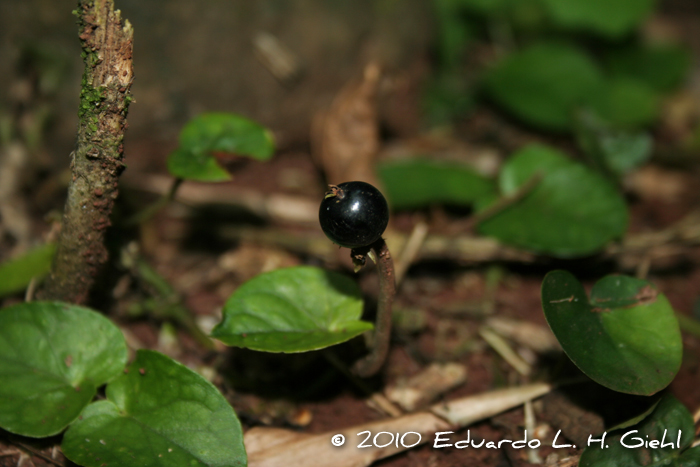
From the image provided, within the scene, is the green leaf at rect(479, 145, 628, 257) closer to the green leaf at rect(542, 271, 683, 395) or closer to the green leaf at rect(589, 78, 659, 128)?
the green leaf at rect(542, 271, 683, 395)

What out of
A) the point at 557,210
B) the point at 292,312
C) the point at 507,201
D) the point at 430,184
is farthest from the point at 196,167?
the point at 557,210

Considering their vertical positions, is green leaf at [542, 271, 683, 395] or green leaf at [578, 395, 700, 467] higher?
green leaf at [542, 271, 683, 395]

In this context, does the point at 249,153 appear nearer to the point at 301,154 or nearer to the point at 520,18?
the point at 301,154

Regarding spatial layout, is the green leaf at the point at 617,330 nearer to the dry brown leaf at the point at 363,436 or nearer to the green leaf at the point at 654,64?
the dry brown leaf at the point at 363,436

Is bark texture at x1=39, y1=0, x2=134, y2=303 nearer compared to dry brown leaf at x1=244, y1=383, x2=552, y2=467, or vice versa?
bark texture at x1=39, y1=0, x2=134, y2=303

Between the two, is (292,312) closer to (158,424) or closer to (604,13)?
(158,424)

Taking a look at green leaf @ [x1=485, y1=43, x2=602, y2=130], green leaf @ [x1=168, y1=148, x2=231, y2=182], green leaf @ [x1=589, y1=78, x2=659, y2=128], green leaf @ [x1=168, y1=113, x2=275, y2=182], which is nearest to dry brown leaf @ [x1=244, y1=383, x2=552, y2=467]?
green leaf @ [x1=168, y1=148, x2=231, y2=182]
